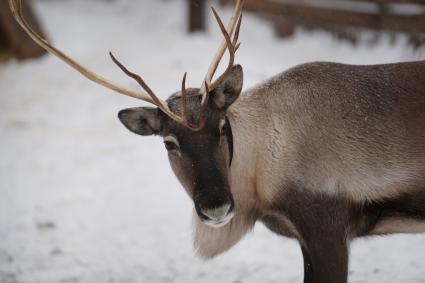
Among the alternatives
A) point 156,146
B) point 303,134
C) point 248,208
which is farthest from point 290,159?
point 156,146

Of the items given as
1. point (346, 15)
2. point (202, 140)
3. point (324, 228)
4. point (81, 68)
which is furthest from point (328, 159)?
point (346, 15)

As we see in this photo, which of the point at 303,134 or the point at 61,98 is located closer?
the point at 303,134

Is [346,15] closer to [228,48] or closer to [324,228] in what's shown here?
[228,48]

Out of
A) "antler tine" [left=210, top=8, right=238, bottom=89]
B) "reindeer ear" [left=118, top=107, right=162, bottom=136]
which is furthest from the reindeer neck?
"reindeer ear" [left=118, top=107, right=162, bottom=136]

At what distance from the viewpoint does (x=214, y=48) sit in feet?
28.1

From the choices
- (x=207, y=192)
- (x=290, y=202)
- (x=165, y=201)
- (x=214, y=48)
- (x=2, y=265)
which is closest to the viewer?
(x=207, y=192)

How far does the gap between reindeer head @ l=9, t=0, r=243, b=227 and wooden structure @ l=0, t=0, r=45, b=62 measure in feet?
19.6

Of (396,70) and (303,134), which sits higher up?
(396,70)

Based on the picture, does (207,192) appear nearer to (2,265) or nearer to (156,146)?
(2,265)

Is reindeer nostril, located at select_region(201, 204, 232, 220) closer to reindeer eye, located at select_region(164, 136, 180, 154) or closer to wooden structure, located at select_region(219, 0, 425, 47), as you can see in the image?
reindeer eye, located at select_region(164, 136, 180, 154)

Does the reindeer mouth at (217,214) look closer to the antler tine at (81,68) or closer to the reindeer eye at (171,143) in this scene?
the reindeer eye at (171,143)

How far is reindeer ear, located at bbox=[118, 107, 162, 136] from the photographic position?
10.8 feet

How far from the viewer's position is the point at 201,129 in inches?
119

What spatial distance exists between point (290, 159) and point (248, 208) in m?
0.49
